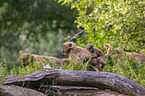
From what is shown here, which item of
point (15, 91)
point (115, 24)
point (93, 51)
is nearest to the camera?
point (15, 91)

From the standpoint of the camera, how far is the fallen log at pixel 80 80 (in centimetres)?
248

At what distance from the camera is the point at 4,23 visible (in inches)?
26.2

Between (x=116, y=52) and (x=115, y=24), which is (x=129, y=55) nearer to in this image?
(x=116, y=52)

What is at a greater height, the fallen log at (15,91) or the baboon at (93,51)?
the baboon at (93,51)

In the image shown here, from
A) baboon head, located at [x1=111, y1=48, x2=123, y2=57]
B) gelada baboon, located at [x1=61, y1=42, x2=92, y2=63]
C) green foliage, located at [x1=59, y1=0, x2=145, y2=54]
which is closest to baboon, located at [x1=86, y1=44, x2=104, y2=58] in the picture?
gelada baboon, located at [x1=61, y1=42, x2=92, y2=63]

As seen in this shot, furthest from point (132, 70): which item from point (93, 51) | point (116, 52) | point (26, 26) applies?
point (26, 26)

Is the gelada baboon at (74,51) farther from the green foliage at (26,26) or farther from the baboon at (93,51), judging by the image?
the green foliage at (26,26)

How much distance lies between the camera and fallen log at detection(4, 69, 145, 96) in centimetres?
248

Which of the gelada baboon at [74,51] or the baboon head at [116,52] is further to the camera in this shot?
the baboon head at [116,52]

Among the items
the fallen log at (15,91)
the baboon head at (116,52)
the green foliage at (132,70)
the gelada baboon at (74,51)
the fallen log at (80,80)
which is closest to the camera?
the fallen log at (15,91)

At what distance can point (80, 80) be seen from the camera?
2602 mm

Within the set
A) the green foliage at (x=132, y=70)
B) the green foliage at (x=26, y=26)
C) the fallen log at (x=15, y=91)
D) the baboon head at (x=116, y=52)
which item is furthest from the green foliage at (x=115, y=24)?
the green foliage at (x=26, y=26)

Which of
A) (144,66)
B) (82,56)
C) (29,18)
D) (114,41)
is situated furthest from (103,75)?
(114,41)

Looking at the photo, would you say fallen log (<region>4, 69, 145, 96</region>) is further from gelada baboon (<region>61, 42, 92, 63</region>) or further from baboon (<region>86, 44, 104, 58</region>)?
baboon (<region>86, 44, 104, 58</region>)
